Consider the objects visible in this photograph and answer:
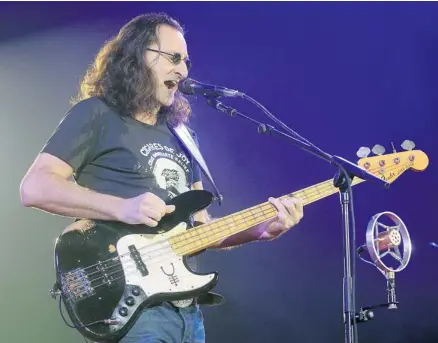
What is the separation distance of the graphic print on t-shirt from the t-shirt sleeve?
190 mm

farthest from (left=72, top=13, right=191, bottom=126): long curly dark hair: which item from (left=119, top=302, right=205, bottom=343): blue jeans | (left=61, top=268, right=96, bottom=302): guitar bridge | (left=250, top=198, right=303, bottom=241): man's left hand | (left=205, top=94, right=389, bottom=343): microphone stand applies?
(left=119, top=302, right=205, bottom=343): blue jeans

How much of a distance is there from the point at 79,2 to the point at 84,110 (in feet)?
5.23

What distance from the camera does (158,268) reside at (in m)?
2.03

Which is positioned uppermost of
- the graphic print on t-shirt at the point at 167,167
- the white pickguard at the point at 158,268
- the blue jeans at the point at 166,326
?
the graphic print on t-shirt at the point at 167,167

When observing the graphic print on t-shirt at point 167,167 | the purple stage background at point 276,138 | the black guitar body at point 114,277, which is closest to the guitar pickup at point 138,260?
the black guitar body at point 114,277

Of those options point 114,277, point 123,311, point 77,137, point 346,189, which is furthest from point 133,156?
point 346,189

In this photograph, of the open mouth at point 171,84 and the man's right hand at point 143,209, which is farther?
the open mouth at point 171,84

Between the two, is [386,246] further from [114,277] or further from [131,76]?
[131,76]

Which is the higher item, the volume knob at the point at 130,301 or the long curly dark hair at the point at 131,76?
the long curly dark hair at the point at 131,76

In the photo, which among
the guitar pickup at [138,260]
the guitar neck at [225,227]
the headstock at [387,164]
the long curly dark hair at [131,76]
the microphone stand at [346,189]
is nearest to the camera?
the microphone stand at [346,189]

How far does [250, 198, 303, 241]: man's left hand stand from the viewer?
7.72 feet

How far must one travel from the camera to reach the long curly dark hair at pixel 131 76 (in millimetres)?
2338

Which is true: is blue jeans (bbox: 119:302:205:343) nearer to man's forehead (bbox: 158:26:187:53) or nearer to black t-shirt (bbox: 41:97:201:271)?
black t-shirt (bbox: 41:97:201:271)

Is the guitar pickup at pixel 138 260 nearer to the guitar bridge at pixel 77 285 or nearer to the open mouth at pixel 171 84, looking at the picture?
the guitar bridge at pixel 77 285
